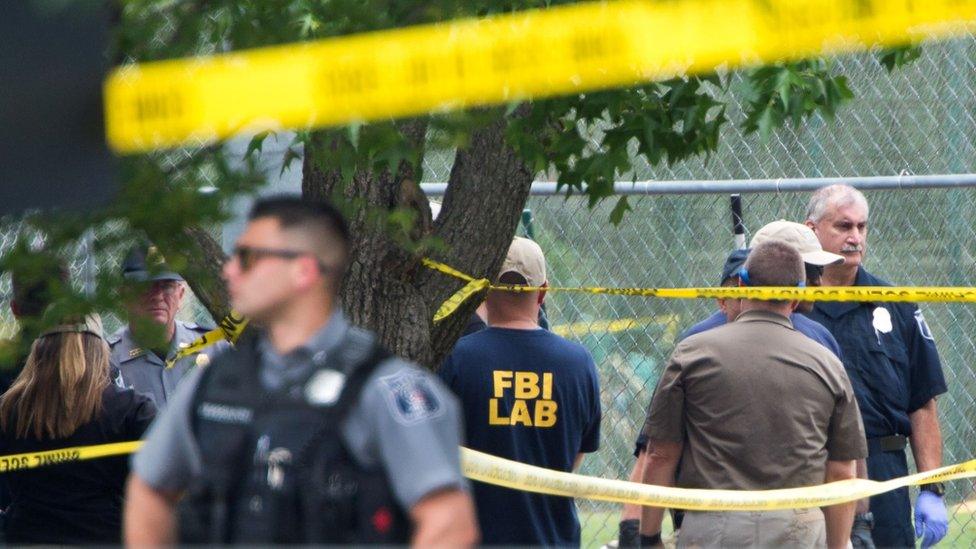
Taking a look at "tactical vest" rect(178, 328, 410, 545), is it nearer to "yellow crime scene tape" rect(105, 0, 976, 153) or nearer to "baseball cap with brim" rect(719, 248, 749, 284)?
"yellow crime scene tape" rect(105, 0, 976, 153)

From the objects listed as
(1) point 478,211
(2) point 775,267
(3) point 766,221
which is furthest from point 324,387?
(3) point 766,221

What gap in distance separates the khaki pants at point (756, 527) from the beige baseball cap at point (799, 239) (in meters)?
1.08

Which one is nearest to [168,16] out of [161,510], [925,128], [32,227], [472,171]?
[32,227]

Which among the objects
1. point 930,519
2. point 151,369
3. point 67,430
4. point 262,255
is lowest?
point 930,519

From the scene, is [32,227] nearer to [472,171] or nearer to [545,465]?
[472,171]

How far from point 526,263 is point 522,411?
0.61 meters

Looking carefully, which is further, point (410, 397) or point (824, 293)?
point (824, 293)

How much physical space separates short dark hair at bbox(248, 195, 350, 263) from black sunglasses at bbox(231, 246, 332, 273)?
3 cm

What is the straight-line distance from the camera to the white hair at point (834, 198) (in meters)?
7.00

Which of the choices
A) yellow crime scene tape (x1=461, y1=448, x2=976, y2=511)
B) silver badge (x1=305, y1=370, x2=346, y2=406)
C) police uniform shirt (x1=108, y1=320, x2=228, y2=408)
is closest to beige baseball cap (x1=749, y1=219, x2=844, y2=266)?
yellow crime scene tape (x1=461, y1=448, x2=976, y2=511)

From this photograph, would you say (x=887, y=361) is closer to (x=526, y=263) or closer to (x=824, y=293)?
(x=824, y=293)

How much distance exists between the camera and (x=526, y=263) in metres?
6.13

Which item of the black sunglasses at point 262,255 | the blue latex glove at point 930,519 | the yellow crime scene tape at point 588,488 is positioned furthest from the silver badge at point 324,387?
the blue latex glove at point 930,519

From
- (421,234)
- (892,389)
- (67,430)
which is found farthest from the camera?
(892,389)
